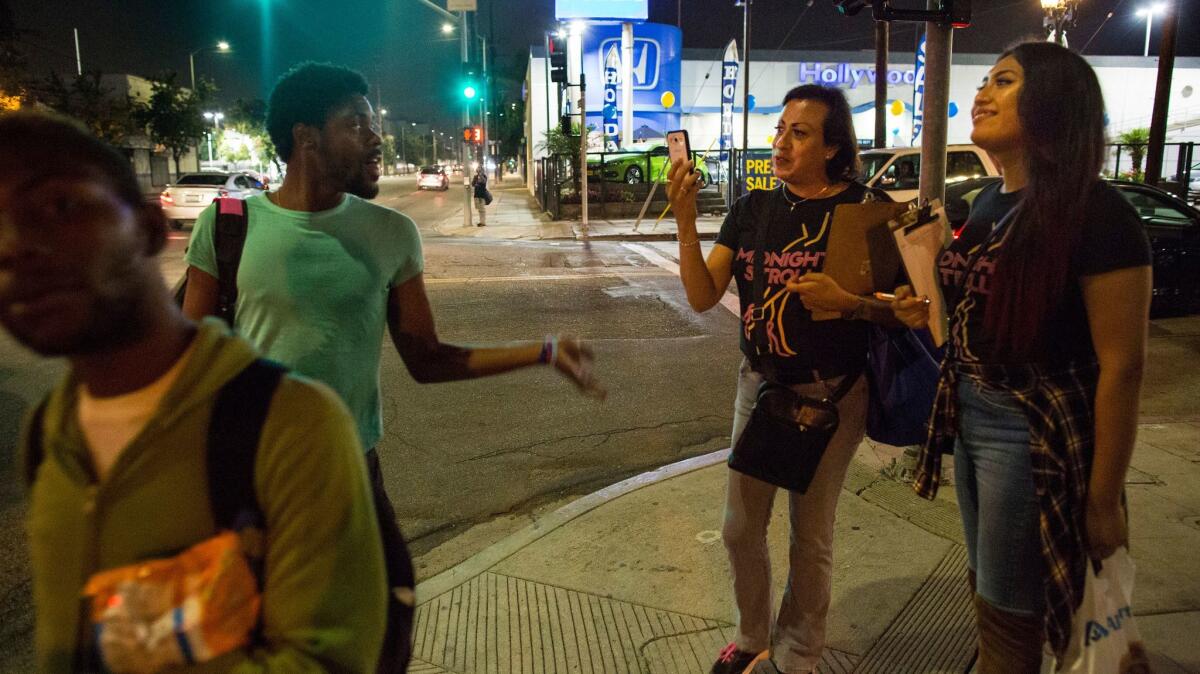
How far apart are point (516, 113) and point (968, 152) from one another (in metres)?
66.6

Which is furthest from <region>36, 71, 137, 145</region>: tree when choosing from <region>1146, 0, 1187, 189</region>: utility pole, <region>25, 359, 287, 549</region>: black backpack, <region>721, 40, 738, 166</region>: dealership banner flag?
<region>25, 359, 287, 549</region>: black backpack

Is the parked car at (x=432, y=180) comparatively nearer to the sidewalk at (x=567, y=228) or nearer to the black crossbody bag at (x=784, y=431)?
the sidewalk at (x=567, y=228)

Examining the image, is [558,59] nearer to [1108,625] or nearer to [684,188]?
[684,188]

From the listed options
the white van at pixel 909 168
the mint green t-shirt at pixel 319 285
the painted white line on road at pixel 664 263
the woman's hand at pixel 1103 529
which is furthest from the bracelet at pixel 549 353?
the white van at pixel 909 168

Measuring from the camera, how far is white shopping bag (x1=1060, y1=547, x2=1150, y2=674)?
1.84 meters

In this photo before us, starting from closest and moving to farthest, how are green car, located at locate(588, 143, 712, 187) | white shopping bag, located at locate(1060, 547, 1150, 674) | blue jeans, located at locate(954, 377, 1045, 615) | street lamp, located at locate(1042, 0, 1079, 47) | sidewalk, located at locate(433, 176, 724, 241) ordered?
white shopping bag, located at locate(1060, 547, 1150, 674) < blue jeans, located at locate(954, 377, 1045, 615) < street lamp, located at locate(1042, 0, 1079, 47) < sidewalk, located at locate(433, 176, 724, 241) < green car, located at locate(588, 143, 712, 187)

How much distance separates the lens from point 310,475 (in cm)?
107

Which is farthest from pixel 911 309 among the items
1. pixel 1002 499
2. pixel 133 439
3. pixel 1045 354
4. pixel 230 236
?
pixel 133 439

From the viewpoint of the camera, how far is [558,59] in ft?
62.3

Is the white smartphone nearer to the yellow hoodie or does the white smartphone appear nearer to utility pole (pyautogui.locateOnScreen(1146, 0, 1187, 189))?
the yellow hoodie

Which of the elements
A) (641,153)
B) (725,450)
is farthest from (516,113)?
(725,450)

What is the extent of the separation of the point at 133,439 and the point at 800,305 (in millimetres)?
1914

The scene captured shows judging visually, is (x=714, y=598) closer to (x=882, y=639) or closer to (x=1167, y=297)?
(x=882, y=639)

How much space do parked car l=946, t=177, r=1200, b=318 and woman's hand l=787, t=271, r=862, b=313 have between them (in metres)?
7.13
